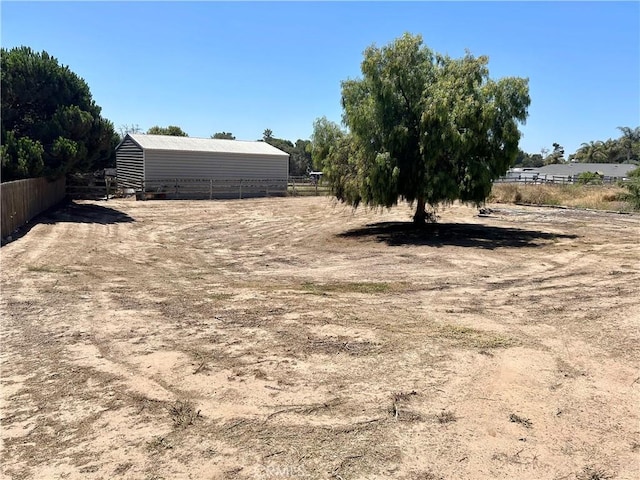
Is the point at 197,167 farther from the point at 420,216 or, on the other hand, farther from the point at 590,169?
the point at 590,169

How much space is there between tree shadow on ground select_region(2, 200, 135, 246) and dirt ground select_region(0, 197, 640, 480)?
7257mm

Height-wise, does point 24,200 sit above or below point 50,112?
below

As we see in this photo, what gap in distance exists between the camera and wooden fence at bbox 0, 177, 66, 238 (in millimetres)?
13344

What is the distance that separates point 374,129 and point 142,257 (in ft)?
26.3

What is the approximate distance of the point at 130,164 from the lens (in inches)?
1217

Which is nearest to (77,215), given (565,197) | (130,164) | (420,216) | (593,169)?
(130,164)

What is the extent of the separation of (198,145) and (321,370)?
3030 centimetres

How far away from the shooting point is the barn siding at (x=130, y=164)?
2955 centimetres

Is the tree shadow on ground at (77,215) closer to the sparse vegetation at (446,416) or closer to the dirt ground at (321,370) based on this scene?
the dirt ground at (321,370)

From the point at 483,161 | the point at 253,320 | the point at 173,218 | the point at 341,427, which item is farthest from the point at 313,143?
the point at 341,427

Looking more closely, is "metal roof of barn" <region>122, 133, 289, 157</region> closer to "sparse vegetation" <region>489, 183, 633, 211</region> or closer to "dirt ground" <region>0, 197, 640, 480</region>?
"sparse vegetation" <region>489, 183, 633, 211</region>

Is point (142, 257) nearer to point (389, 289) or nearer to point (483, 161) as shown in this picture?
point (389, 289)

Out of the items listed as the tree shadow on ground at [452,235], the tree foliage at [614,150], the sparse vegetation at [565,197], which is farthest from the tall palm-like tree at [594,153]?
the tree shadow on ground at [452,235]

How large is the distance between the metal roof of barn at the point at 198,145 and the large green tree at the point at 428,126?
17669 mm
